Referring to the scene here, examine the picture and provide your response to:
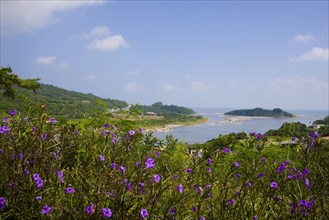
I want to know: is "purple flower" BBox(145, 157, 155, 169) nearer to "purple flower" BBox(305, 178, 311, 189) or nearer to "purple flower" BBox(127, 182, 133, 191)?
"purple flower" BBox(127, 182, 133, 191)

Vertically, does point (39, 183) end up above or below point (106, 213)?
above

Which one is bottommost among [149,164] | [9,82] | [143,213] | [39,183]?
[143,213]

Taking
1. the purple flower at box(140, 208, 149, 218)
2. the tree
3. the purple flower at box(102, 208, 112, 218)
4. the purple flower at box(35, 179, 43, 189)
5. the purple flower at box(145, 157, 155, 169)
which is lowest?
the purple flower at box(140, 208, 149, 218)

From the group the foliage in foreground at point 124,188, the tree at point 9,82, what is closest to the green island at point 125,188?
the foliage in foreground at point 124,188

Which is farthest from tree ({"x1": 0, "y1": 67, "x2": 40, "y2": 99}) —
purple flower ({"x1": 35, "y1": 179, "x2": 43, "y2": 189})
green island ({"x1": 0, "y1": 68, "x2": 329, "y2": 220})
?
purple flower ({"x1": 35, "y1": 179, "x2": 43, "y2": 189})

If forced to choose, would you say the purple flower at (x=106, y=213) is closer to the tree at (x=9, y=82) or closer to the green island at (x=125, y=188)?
the green island at (x=125, y=188)

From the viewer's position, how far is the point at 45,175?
2.69 m

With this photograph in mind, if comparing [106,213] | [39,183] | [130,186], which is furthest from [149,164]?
[39,183]

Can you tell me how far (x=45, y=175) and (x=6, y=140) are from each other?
A: 2.04 feet

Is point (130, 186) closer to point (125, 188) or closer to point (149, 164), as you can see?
point (125, 188)

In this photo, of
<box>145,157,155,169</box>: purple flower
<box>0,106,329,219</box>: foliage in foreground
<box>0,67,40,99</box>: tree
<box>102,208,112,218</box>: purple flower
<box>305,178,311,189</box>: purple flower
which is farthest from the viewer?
<box>0,67,40,99</box>: tree

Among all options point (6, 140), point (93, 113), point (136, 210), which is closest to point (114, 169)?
point (136, 210)

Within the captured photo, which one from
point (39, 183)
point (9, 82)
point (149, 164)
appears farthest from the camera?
point (9, 82)

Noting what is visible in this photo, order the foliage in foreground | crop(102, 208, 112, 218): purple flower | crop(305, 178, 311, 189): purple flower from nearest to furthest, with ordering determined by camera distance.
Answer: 1. crop(102, 208, 112, 218): purple flower
2. the foliage in foreground
3. crop(305, 178, 311, 189): purple flower
